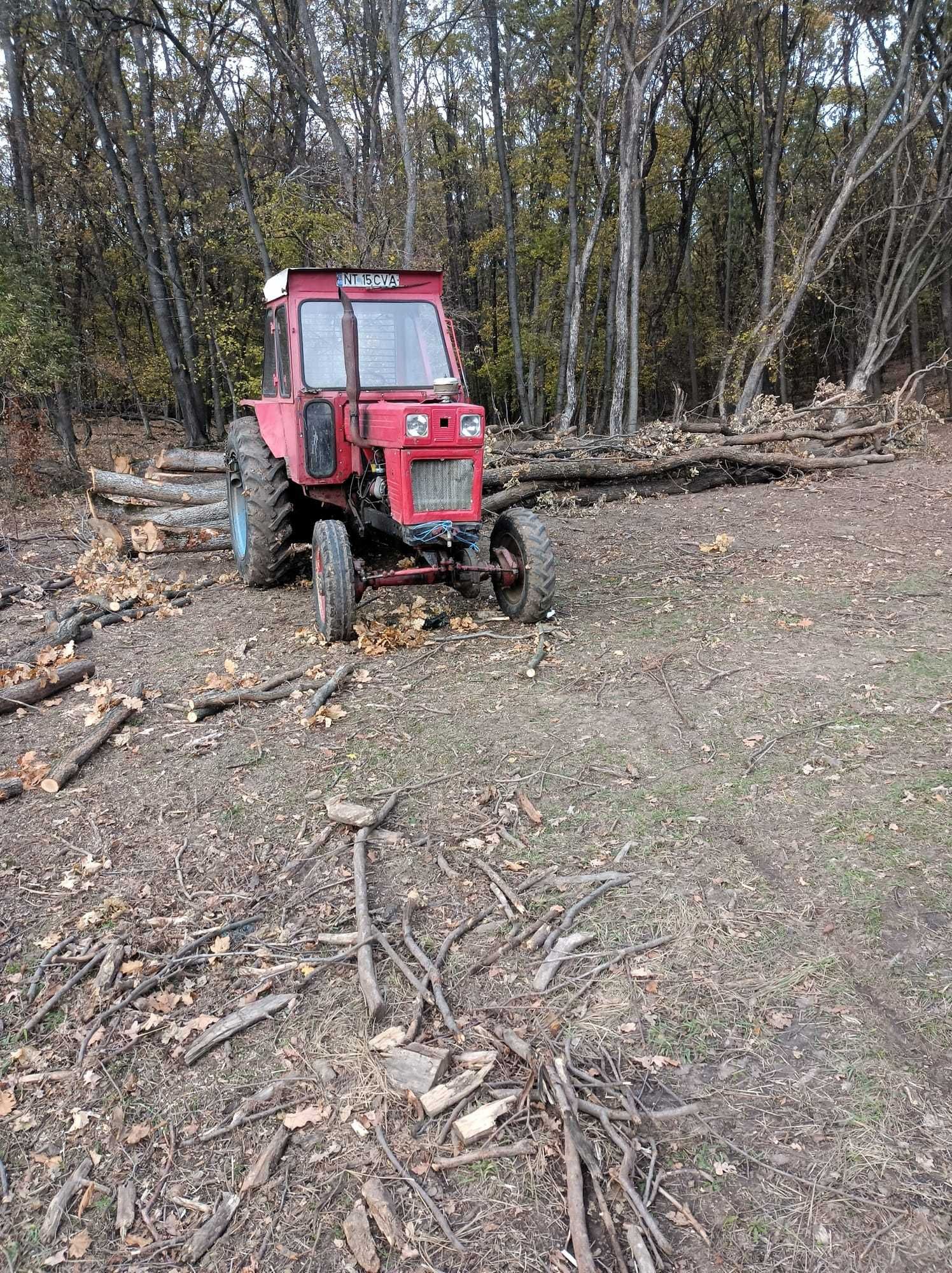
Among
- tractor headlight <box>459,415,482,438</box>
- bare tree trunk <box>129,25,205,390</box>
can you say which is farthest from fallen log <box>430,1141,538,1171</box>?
bare tree trunk <box>129,25,205,390</box>

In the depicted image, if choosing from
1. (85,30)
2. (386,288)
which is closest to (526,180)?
(85,30)

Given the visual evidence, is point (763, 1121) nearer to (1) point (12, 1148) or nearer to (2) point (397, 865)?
(2) point (397, 865)

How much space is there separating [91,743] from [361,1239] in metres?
3.06

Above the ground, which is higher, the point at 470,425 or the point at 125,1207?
the point at 470,425

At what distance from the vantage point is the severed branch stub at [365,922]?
8.09 ft

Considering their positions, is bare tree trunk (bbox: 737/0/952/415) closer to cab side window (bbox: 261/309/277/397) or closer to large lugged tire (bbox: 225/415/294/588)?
cab side window (bbox: 261/309/277/397)

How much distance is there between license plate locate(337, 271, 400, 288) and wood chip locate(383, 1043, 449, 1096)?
529 cm

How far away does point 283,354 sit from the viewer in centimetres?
611

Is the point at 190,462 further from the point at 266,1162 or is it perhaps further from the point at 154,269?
the point at 266,1162

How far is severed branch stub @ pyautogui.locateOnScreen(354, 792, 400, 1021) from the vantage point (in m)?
2.47

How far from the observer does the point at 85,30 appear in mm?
14562

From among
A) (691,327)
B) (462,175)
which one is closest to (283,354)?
(462,175)

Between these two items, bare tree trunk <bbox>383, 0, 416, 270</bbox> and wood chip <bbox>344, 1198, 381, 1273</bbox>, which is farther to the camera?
bare tree trunk <bbox>383, 0, 416, 270</bbox>

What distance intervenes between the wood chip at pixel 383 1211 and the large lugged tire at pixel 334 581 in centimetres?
379
